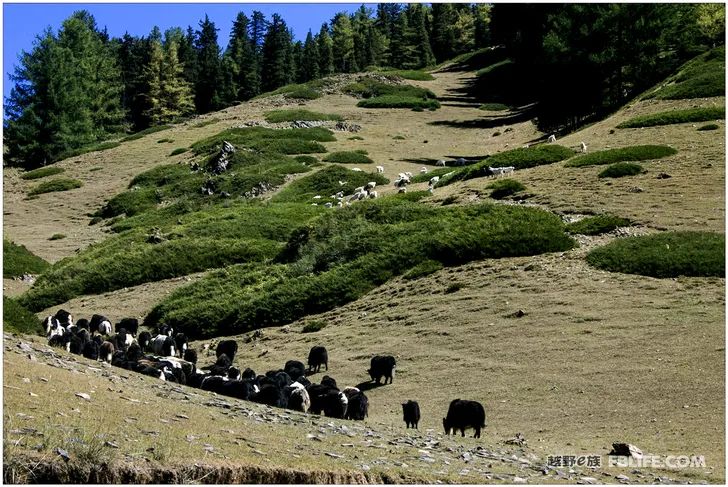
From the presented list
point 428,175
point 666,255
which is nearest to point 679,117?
point 428,175

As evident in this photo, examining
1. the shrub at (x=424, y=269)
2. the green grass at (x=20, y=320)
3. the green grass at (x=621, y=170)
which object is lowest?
the green grass at (x=20, y=320)

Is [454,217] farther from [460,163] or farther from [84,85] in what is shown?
[84,85]

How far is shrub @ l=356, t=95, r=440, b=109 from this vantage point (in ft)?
270

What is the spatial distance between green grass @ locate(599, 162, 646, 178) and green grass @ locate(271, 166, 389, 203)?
681 inches

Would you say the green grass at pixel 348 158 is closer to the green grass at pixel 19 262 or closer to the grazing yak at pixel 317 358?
the green grass at pixel 19 262

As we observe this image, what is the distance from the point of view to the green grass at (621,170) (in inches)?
1235

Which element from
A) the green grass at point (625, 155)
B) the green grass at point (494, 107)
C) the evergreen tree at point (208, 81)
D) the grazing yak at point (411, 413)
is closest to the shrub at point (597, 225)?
the green grass at point (625, 155)

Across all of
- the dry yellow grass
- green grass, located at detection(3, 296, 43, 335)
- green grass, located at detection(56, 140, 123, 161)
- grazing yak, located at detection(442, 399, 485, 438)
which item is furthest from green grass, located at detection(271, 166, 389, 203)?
grazing yak, located at detection(442, 399, 485, 438)

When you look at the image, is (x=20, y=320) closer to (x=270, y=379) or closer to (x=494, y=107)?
(x=270, y=379)

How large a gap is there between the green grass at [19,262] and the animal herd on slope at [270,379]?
48.5 ft

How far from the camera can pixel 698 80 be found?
147 ft

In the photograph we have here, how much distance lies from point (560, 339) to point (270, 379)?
6981 millimetres

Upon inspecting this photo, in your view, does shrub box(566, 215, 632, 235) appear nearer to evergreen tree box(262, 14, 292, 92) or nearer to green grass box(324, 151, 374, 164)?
green grass box(324, 151, 374, 164)

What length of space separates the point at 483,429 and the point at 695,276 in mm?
9969
